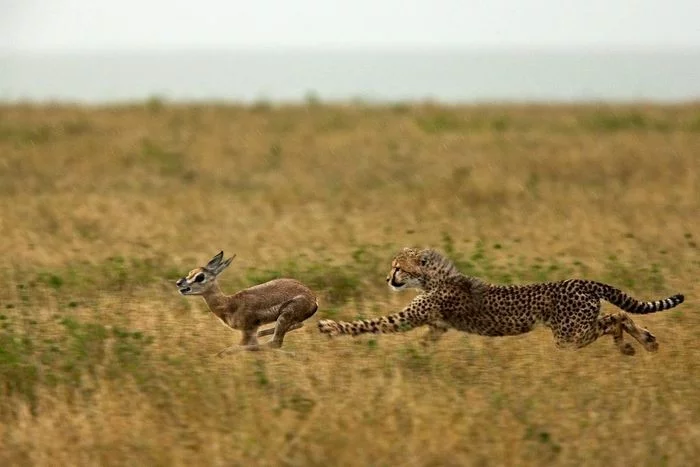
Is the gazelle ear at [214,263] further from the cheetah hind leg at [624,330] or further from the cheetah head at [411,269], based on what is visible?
the cheetah hind leg at [624,330]

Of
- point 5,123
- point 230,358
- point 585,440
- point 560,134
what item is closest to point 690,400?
point 585,440

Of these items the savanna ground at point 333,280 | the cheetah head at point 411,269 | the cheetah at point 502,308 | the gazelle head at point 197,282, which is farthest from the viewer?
the cheetah head at point 411,269

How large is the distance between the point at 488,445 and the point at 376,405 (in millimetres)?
784

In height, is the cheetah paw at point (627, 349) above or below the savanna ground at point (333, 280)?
above

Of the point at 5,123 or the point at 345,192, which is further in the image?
the point at 5,123

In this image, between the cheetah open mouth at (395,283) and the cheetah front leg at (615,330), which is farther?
the cheetah open mouth at (395,283)

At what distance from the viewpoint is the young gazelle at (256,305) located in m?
8.51

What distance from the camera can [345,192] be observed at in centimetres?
1611

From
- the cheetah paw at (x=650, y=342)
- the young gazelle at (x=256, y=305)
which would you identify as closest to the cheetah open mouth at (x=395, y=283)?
the young gazelle at (x=256, y=305)

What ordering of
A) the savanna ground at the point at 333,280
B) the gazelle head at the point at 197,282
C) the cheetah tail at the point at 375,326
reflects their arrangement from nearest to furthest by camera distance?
1. the savanna ground at the point at 333,280
2. the gazelle head at the point at 197,282
3. the cheetah tail at the point at 375,326

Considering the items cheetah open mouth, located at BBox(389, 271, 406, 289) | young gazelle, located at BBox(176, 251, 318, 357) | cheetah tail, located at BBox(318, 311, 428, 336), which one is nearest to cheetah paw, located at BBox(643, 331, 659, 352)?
cheetah tail, located at BBox(318, 311, 428, 336)

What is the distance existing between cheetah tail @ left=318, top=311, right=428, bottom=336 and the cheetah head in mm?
287

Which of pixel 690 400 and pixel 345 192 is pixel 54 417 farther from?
pixel 345 192

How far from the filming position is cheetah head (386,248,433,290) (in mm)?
8938
